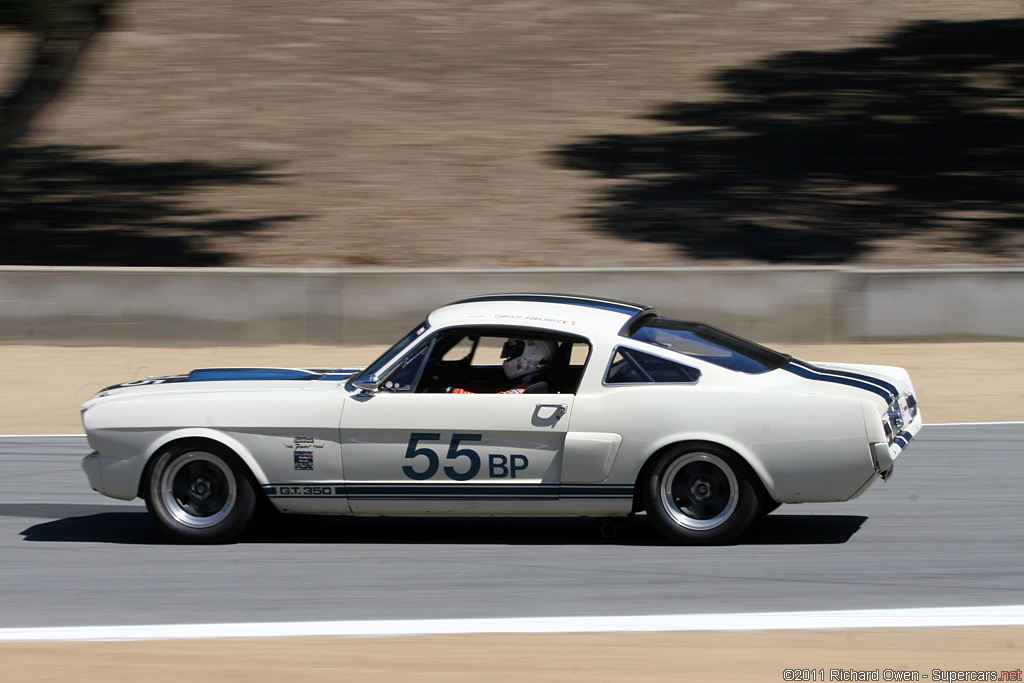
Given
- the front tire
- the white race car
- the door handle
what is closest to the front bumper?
the white race car

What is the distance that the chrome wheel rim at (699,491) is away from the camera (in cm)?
597

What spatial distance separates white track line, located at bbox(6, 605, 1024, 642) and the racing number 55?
43.9 inches

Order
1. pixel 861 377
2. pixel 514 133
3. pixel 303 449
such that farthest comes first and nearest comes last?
pixel 514 133
pixel 861 377
pixel 303 449

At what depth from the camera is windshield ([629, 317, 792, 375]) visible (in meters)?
6.18

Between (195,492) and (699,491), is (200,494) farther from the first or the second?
(699,491)

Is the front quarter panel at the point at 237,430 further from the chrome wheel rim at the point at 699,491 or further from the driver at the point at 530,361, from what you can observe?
the chrome wheel rim at the point at 699,491

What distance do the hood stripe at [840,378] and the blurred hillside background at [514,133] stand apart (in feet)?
32.7

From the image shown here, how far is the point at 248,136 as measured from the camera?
74.9 feet

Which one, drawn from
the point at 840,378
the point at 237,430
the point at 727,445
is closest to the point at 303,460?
the point at 237,430

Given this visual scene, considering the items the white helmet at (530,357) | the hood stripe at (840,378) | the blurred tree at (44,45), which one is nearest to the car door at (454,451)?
the white helmet at (530,357)

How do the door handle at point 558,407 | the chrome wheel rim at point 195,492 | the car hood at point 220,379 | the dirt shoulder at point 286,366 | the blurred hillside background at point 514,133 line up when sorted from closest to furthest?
the door handle at point 558,407 < the chrome wheel rim at point 195,492 < the car hood at point 220,379 < the dirt shoulder at point 286,366 < the blurred hillside background at point 514,133

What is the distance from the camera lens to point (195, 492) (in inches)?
250

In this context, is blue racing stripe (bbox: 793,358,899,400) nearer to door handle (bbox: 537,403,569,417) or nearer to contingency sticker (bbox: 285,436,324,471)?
door handle (bbox: 537,403,569,417)

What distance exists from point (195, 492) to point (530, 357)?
6.30 ft
